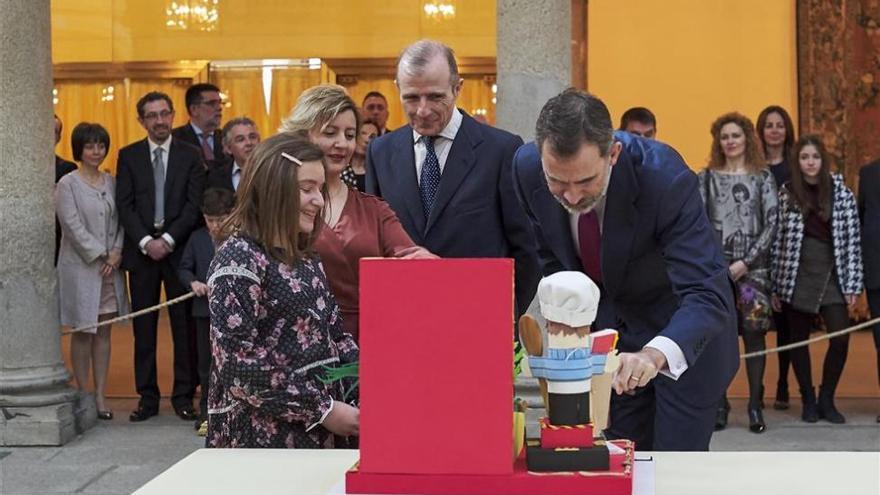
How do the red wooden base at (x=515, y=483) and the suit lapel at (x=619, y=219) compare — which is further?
the suit lapel at (x=619, y=219)

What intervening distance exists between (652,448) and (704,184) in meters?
4.04

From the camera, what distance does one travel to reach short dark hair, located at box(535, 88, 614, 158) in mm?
3209

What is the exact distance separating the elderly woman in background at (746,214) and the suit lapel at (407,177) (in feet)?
11.4

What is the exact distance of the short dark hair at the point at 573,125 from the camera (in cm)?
321

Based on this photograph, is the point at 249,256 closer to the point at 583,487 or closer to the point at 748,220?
the point at 583,487

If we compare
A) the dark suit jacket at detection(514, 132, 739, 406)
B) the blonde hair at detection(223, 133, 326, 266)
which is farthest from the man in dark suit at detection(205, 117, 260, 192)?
the blonde hair at detection(223, 133, 326, 266)

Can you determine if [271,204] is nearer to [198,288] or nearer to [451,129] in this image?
[451,129]

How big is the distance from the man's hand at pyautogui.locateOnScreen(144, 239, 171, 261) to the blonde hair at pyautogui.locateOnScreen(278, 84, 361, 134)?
410 centimetres

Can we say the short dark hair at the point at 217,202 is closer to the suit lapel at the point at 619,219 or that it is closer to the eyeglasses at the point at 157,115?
the eyeglasses at the point at 157,115

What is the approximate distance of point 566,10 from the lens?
7.64 metres

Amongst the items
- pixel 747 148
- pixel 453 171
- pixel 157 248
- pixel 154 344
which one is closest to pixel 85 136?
pixel 157 248

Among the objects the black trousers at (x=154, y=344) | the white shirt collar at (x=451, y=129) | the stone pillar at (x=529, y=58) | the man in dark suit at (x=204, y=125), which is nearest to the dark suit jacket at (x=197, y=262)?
the black trousers at (x=154, y=344)

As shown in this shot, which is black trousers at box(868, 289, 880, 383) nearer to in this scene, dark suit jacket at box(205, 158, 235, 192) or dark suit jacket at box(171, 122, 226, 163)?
dark suit jacket at box(205, 158, 235, 192)

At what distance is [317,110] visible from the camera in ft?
13.8
